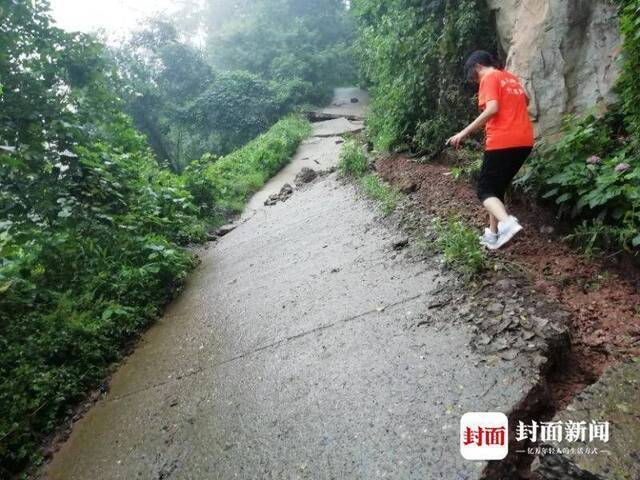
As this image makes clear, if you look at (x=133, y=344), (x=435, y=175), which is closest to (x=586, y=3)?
(x=435, y=175)

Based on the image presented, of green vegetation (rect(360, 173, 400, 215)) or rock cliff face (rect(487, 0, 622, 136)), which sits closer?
rock cliff face (rect(487, 0, 622, 136))

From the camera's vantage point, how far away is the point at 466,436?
193 centimetres

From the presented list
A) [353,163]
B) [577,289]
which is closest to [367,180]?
[353,163]

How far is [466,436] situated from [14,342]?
4.23 m

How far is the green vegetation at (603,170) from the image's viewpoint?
107 inches

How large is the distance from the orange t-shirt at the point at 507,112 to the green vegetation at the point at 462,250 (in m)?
0.74

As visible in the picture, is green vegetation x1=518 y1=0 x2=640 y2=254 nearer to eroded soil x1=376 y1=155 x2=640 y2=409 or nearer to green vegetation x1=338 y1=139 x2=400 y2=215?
eroded soil x1=376 y1=155 x2=640 y2=409

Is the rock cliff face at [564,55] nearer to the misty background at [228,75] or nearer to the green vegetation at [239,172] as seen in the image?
the green vegetation at [239,172]

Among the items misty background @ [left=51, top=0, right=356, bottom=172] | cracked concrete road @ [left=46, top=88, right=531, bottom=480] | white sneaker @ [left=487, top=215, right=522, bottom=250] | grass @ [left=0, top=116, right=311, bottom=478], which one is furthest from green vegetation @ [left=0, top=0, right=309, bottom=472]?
misty background @ [left=51, top=0, right=356, bottom=172]

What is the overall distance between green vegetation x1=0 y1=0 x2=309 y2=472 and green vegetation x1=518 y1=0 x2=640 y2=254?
4469 millimetres

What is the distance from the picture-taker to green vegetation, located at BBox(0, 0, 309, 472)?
3.53 meters

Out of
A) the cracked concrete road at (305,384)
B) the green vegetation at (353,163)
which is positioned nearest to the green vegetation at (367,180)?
the green vegetation at (353,163)

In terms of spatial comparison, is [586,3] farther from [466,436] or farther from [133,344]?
[133,344]

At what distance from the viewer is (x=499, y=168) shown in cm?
303
